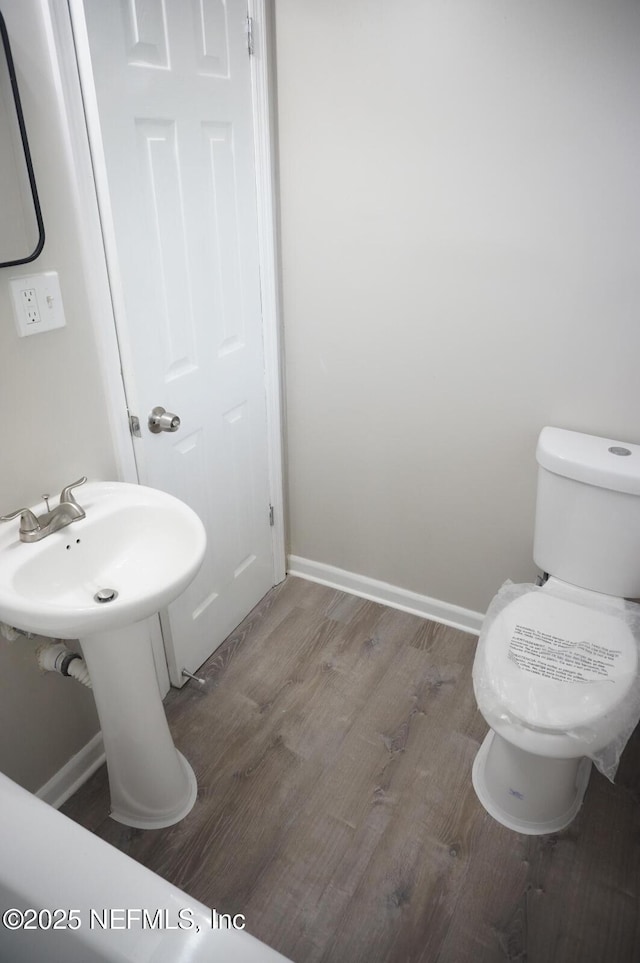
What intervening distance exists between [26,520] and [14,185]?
0.65m

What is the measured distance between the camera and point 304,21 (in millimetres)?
1730

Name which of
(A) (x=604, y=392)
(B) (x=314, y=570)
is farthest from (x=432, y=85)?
(B) (x=314, y=570)

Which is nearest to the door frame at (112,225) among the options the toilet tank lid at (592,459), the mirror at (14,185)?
the mirror at (14,185)

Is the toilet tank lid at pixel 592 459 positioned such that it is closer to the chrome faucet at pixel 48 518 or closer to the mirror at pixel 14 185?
the chrome faucet at pixel 48 518

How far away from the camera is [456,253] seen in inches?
70.2

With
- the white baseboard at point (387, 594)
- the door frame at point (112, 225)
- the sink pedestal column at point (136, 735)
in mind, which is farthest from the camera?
the white baseboard at point (387, 594)

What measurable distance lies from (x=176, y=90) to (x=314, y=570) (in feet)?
5.43

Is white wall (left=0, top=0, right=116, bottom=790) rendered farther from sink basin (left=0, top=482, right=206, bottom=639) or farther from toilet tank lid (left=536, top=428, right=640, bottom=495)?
toilet tank lid (left=536, top=428, right=640, bottom=495)

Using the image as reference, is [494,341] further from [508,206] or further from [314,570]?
[314,570]

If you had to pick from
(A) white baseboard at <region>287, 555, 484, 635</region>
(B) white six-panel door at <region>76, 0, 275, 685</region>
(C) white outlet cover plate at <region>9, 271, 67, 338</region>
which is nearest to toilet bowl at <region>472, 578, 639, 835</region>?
(A) white baseboard at <region>287, 555, 484, 635</region>

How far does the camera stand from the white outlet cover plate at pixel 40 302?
48.6 inches

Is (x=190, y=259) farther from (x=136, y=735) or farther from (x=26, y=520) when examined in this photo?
(x=136, y=735)

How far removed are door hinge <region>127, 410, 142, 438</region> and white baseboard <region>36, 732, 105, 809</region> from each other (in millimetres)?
834

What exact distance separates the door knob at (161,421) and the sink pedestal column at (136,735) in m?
0.51
